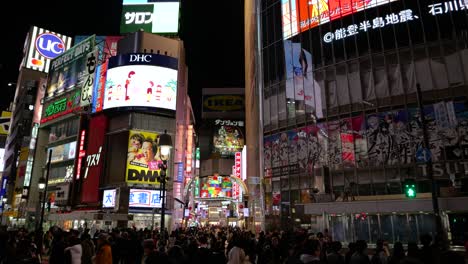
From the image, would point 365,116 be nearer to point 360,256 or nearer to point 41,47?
point 360,256

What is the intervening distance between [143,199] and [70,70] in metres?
24.9

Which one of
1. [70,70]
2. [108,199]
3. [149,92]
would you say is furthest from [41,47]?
Result: [108,199]

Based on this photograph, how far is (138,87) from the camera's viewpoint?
141 feet

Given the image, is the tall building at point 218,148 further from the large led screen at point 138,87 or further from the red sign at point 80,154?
Result: the red sign at point 80,154

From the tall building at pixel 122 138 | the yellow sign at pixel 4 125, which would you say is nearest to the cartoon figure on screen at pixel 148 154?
the tall building at pixel 122 138

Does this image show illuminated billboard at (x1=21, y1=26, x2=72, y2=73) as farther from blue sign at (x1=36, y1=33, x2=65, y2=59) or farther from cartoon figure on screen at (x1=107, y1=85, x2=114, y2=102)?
cartoon figure on screen at (x1=107, y1=85, x2=114, y2=102)

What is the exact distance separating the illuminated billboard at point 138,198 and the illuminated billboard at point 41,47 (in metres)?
54.7

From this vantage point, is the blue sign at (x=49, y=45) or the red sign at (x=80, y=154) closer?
the red sign at (x=80, y=154)

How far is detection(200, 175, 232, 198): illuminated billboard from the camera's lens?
372ft

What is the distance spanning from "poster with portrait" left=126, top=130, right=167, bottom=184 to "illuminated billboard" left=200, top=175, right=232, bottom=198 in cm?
7183

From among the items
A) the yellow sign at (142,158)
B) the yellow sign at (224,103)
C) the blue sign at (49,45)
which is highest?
the blue sign at (49,45)

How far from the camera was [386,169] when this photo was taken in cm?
2566

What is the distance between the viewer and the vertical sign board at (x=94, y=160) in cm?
4231

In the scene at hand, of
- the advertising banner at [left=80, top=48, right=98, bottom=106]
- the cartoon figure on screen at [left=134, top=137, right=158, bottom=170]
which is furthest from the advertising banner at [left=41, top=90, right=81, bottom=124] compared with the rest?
the cartoon figure on screen at [left=134, top=137, right=158, bottom=170]
